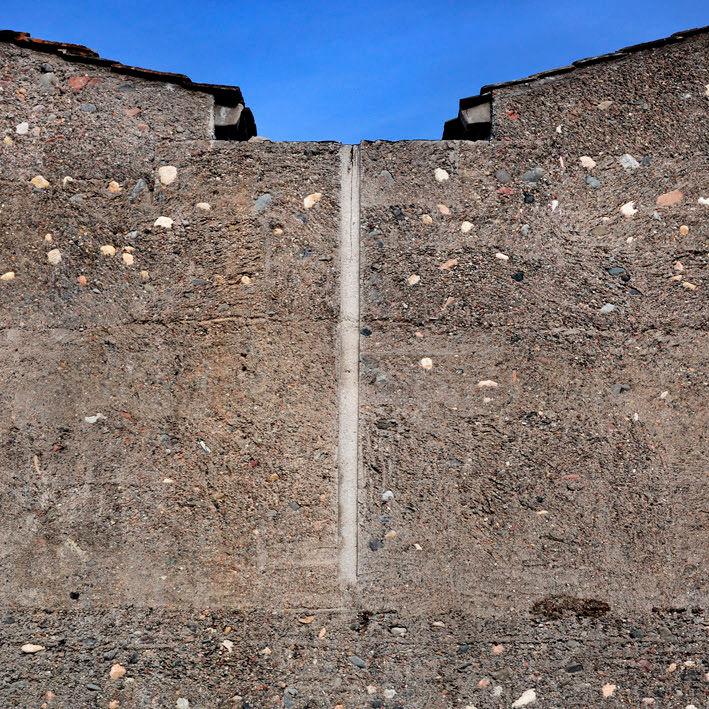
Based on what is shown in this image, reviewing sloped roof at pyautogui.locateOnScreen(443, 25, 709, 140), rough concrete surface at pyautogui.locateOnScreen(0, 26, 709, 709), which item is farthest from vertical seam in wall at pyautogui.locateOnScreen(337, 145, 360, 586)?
sloped roof at pyautogui.locateOnScreen(443, 25, 709, 140)

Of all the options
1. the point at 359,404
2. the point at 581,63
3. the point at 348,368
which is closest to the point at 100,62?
the point at 348,368

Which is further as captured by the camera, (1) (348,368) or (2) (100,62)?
(2) (100,62)

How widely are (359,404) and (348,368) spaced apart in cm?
15

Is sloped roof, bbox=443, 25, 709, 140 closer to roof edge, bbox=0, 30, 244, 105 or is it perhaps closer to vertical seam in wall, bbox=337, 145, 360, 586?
vertical seam in wall, bbox=337, 145, 360, 586

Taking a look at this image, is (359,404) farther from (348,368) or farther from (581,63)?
(581,63)

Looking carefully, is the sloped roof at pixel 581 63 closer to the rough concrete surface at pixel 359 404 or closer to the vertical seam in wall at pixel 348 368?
the rough concrete surface at pixel 359 404

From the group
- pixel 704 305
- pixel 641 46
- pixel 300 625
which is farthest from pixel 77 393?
pixel 641 46

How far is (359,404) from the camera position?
2605mm

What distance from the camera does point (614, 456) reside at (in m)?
2.58

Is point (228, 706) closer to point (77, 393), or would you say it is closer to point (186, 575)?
point (186, 575)

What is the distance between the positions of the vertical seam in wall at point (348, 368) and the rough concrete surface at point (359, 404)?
0.02 metres

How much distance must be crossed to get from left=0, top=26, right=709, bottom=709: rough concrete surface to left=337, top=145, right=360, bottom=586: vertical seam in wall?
2 cm

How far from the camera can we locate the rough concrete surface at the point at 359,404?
253cm

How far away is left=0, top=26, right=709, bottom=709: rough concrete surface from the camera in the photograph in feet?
8.29
